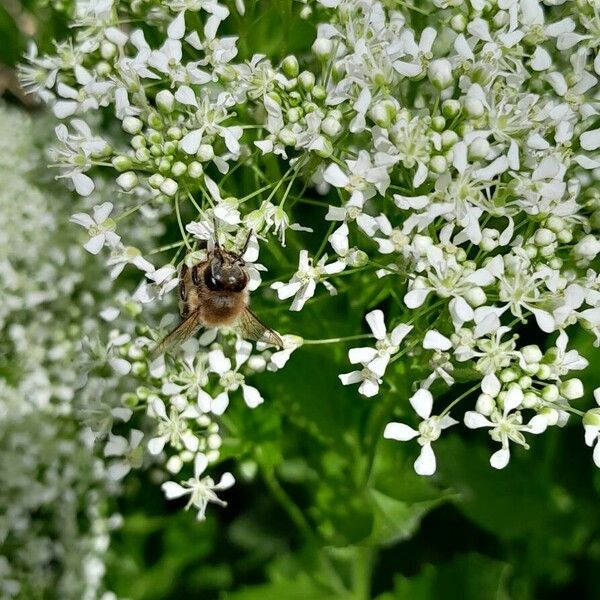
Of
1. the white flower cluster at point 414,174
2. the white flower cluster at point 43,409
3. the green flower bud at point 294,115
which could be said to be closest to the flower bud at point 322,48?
the white flower cluster at point 414,174

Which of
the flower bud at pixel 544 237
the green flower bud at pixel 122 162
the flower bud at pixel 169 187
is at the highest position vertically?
the green flower bud at pixel 122 162

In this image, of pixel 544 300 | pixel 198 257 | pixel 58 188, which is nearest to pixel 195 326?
pixel 198 257

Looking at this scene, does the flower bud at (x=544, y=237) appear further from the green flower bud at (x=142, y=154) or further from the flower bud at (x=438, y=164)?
the green flower bud at (x=142, y=154)

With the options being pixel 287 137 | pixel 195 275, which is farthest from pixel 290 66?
pixel 195 275

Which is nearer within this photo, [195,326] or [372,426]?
[195,326]

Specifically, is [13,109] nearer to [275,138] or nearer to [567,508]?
[275,138]

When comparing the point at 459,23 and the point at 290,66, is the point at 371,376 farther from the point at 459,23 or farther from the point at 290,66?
the point at 459,23
